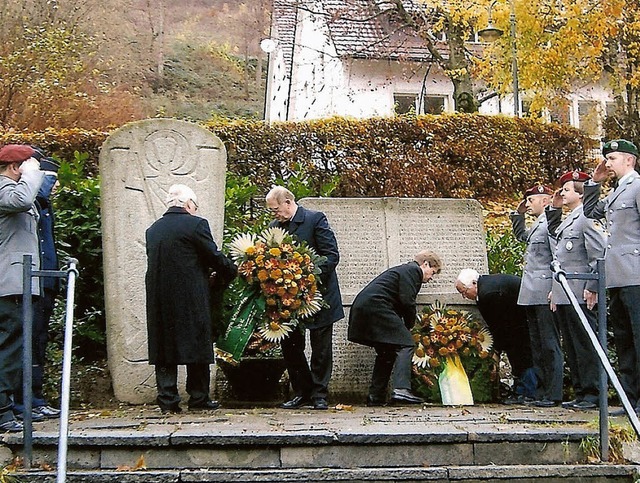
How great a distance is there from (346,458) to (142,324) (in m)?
2.78

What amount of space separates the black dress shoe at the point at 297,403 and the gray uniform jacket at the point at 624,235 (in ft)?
7.84

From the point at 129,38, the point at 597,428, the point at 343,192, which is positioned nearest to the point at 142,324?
the point at 597,428

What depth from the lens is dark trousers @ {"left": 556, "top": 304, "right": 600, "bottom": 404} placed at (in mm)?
6551

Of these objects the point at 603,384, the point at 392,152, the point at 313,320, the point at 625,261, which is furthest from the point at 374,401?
the point at 392,152

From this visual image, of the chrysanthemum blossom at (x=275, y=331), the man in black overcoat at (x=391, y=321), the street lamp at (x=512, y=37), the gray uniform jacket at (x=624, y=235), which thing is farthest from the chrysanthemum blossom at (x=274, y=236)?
the street lamp at (x=512, y=37)

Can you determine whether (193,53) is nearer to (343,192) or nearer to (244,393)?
(343,192)

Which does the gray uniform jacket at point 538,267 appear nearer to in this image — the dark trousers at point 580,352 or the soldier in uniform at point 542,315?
the soldier in uniform at point 542,315

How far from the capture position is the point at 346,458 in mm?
4863

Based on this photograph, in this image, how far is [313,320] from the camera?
22.3 ft

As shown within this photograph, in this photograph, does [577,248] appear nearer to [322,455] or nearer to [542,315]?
[542,315]

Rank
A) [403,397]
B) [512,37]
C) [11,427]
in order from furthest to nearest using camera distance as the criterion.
Result: [512,37]
[403,397]
[11,427]

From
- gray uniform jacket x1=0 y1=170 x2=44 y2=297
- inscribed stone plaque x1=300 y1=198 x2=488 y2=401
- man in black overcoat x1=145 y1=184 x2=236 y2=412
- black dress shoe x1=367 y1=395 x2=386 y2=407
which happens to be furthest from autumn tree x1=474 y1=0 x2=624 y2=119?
gray uniform jacket x1=0 y1=170 x2=44 y2=297

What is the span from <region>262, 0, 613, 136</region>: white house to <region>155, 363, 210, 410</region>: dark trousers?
492 inches

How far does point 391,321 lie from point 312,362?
2.45ft
